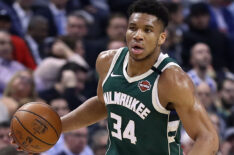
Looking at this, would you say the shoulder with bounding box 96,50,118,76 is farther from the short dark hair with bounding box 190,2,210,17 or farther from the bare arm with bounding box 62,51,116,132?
the short dark hair with bounding box 190,2,210,17

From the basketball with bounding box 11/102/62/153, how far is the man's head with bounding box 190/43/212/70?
4575 millimetres

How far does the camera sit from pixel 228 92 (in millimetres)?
8758

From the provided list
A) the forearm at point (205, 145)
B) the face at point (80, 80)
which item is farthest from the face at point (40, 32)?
the forearm at point (205, 145)

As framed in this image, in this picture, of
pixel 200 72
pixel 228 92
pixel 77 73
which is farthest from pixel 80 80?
pixel 228 92

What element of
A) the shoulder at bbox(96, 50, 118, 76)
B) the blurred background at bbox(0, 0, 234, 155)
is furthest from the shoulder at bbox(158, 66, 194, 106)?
the blurred background at bbox(0, 0, 234, 155)

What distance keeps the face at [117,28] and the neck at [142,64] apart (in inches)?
178

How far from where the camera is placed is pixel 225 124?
8.42m

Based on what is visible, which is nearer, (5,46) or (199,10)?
(5,46)

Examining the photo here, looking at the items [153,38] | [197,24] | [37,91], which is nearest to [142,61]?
[153,38]

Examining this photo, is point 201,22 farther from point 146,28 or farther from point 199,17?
point 146,28

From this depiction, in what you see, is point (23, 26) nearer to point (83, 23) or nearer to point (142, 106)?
point (83, 23)

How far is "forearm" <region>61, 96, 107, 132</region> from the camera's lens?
4562 mm

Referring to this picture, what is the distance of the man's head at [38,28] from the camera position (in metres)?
8.34

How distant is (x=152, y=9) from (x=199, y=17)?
5957mm
